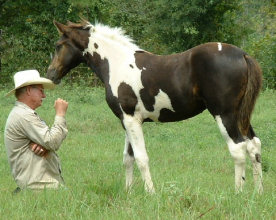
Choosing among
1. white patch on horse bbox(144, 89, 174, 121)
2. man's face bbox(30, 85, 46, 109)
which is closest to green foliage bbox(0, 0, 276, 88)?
white patch on horse bbox(144, 89, 174, 121)

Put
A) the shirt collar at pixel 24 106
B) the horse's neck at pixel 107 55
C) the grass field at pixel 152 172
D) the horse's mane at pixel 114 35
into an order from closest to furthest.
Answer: the grass field at pixel 152 172, the shirt collar at pixel 24 106, the horse's neck at pixel 107 55, the horse's mane at pixel 114 35

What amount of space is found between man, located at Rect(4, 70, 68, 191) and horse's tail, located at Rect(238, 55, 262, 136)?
6.73 ft

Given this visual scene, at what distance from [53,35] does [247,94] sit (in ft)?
67.5

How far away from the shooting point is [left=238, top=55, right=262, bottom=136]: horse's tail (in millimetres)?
5637

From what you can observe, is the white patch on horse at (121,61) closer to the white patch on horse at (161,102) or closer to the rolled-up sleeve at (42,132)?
the white patch on horse at (161,102)

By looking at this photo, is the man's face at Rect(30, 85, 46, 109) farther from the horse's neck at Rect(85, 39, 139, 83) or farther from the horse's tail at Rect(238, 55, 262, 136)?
the horse's tail at Rect(238, 55, 262, 136)

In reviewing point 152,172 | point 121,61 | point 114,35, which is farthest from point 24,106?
point 152,172

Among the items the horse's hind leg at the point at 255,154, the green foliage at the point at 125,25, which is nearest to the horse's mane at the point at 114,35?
the horse's hind leg at the point at 255,154

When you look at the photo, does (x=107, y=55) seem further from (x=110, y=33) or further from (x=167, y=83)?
(x=167, y=83)

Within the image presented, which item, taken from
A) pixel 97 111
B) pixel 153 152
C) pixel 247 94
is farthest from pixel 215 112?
pixel 97 111

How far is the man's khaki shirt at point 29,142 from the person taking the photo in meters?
4.71

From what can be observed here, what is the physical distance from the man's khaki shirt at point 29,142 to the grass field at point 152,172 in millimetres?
239

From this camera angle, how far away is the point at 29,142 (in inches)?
192

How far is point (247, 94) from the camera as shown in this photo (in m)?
5.63
